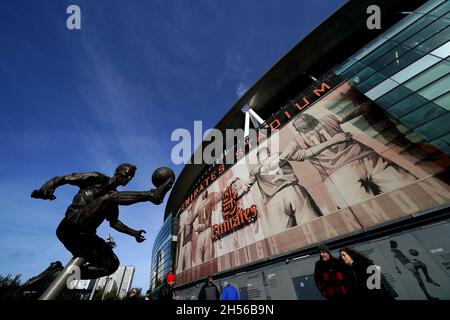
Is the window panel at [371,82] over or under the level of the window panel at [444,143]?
over

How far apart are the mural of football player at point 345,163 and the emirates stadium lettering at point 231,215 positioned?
5250 millimetres

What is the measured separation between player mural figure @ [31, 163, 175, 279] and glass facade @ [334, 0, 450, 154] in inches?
458

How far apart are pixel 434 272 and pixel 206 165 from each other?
27.2 m

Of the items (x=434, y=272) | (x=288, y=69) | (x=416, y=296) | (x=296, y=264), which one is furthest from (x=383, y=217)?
(x=288, y=69)

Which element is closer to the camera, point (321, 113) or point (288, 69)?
point (321, 113)

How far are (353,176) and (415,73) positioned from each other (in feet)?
21.7

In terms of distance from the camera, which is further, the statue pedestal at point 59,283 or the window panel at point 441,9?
the window panel at point 441,9

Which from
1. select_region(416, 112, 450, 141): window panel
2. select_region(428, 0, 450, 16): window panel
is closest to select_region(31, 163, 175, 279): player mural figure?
select_region(416, 112, 450, 141): window panel

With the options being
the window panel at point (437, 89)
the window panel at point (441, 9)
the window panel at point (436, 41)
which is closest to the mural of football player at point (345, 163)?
the window panel at point (437, 89)

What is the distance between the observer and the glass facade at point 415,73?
8938 mm

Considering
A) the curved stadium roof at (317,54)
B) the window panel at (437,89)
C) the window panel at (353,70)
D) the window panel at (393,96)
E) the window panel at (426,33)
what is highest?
the curved stadium roof at (317,54)

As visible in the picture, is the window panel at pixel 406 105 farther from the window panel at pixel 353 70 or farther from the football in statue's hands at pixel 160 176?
the football in statue's hands at pixel 160 176
